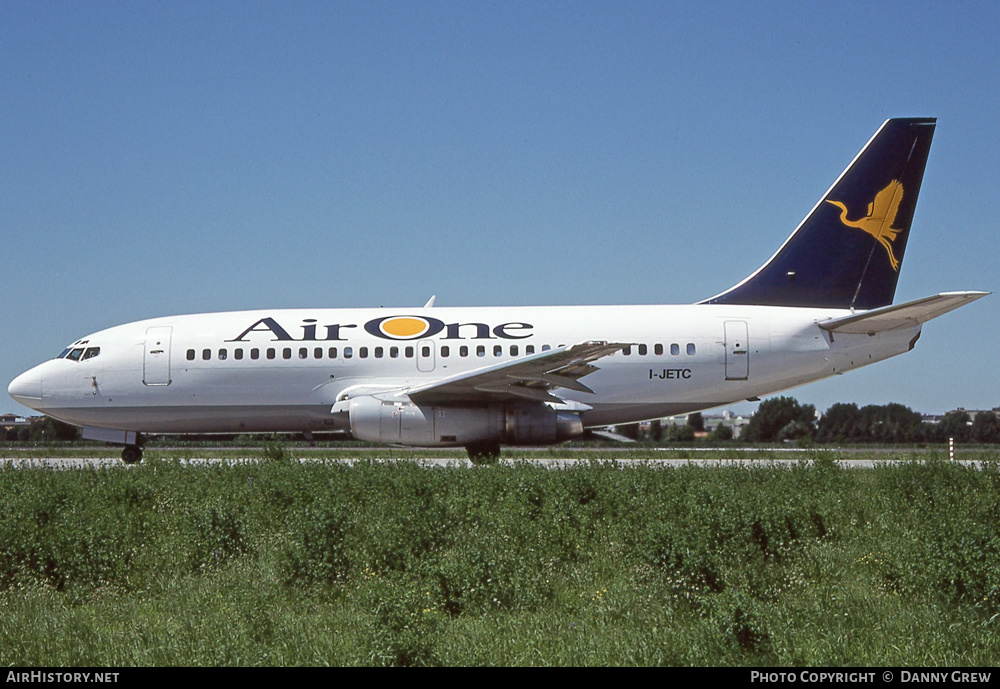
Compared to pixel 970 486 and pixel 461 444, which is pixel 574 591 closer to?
pixel 970 486

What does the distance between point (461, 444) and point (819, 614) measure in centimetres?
1310

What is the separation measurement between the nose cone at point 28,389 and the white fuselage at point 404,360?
0.09 ft

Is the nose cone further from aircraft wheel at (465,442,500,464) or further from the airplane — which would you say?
aircraft wheel at (465,442,500,464)

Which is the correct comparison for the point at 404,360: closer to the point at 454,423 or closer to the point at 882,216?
the point at 454,423

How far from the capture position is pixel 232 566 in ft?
27.7

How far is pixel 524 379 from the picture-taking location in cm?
1873

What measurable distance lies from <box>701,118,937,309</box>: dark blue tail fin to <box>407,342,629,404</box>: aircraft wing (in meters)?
5.81

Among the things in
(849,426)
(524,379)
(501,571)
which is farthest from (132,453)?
(849,426)

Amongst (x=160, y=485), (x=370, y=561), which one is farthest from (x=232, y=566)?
(x=160, y=485)

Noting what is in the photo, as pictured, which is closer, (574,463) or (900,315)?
(574,463)

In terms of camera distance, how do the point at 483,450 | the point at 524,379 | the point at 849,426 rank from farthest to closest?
1. the point at 849,426
2. the point at 483,450
3. the point at 524,379

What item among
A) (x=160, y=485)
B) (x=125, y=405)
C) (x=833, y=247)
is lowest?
(x=160, y=485)

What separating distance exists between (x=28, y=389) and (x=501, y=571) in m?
17.9

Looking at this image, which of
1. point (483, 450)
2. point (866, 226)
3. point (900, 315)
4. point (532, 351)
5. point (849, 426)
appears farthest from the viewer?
point (849, 426)
